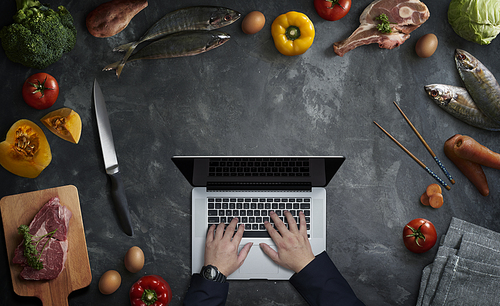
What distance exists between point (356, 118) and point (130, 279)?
1314 millimetres

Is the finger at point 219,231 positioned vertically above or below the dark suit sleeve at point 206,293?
above

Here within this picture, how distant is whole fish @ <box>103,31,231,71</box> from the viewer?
1534 mm

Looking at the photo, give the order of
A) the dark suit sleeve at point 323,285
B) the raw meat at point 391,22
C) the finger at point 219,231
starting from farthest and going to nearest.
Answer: the raw meat at point 391,22, the finger at point 219,231, the dark suit sleeve at point 323,285

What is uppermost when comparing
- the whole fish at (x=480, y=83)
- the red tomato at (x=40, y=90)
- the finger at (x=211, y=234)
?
the red tomato at (x=40, y=90)

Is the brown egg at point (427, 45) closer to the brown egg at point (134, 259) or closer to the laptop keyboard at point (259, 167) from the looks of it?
the laptop keyboard at point (259, 167)

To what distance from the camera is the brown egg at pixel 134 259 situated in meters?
1.49

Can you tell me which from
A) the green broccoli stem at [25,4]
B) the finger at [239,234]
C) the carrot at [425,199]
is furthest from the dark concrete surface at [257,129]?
the finger at [239,234]

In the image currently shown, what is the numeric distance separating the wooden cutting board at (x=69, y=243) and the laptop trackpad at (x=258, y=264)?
724 mm

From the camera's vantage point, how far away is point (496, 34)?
61.4 inches

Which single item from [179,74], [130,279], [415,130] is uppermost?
[179,74]

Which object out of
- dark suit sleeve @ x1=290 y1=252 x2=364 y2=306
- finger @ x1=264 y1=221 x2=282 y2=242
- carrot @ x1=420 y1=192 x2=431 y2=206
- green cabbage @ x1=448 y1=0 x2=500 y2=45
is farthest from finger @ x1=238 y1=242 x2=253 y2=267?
green cabbage @ x1=448 y1=0 x2=500 y2=45

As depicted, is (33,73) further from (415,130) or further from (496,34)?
(496,34)

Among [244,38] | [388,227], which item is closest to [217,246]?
[388,227]

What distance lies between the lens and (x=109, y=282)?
149 cm
